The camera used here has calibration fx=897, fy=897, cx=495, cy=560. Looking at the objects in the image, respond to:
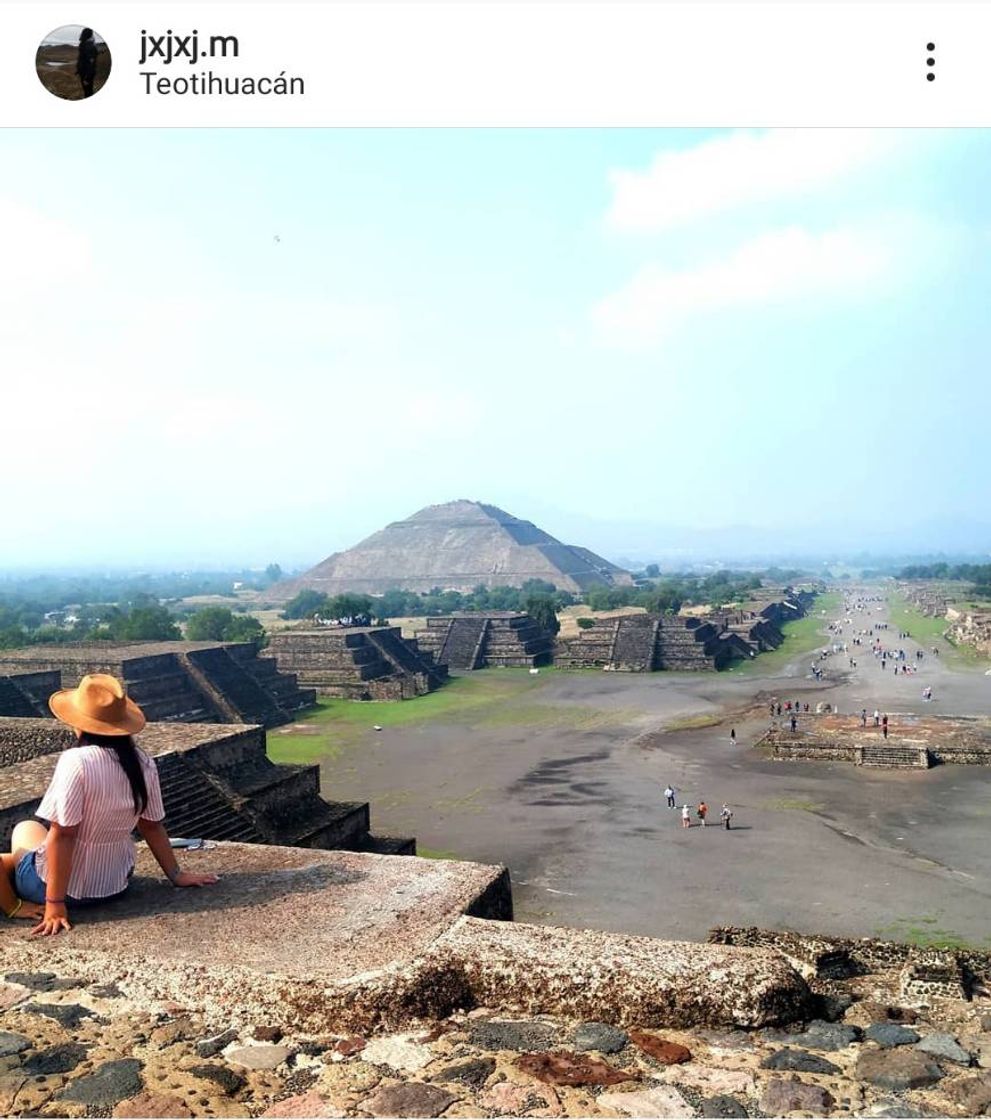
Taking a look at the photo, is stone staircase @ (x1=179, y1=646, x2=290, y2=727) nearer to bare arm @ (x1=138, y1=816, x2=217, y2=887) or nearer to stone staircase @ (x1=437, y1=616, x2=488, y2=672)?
stone staircase @ (x1=437, y1=616, x2=488, y2=672)

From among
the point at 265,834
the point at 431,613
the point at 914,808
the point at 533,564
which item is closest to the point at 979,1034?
the point at 265,834

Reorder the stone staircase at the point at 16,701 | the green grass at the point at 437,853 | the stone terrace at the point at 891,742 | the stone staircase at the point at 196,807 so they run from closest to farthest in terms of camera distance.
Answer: the stone staircase at the point at 196,807 < the green grass at the point at 437,853 < the stone staircase at the point at 16,701 < the stone terrace at the point at 891,742

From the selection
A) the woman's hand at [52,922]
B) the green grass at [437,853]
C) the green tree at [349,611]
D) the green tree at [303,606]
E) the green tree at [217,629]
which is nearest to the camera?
the woman's hand at [52,922]

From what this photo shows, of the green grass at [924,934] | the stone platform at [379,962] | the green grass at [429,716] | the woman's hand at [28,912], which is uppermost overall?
the woman's hand at [28,912]

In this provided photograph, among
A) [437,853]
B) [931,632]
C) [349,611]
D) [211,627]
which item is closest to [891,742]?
[437,853]

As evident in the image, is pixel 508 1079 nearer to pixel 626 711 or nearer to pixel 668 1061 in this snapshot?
pixel 668 1061

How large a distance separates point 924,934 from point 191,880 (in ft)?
39.5

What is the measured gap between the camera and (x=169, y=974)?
4395 millimetres

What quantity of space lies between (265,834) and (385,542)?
170 m

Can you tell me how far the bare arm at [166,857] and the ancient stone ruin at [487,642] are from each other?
162ft

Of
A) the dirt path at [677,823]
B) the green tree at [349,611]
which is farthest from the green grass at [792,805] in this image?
the green tree at [349,611]

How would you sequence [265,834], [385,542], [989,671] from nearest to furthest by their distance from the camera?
[265,834]
[989,671]
[385,542]

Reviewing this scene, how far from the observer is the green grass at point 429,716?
3098 centimetres

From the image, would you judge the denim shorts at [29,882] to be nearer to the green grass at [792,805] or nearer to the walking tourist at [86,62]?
the walking tourist at [86,62]
